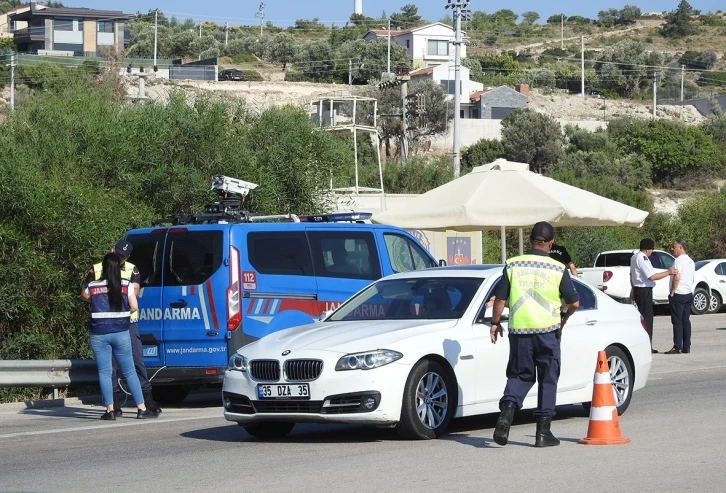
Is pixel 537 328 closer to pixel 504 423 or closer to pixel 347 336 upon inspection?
pixel 504 423

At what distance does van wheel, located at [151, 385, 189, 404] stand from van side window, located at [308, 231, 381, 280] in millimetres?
2473

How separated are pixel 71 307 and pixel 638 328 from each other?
8005mm

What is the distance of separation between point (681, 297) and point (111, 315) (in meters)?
11.4

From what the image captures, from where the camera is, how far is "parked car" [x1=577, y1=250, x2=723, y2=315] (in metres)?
29.4

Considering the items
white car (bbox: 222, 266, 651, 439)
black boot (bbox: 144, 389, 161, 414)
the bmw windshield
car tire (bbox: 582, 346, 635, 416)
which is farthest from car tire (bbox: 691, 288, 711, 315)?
the bmw windshield

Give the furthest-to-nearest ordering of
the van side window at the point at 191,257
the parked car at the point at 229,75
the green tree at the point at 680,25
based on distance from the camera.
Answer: the green tree at the point at 680,25 → the parked car at the point at 229,75 → the van side window at the point at 191,257

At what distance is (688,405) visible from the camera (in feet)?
40.2

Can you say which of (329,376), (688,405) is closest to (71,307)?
(329,376)

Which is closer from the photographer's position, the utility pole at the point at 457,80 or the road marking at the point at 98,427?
the road marking at the point at 98,427

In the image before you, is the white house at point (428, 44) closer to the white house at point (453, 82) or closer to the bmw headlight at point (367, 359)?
the white house at point (453, 82)

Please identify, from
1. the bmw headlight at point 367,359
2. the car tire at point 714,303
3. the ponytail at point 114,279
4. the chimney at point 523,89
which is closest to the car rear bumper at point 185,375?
the ponytail at point 114,279

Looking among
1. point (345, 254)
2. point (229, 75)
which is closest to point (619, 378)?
point (345, 254)

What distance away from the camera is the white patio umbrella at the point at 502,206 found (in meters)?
16.7

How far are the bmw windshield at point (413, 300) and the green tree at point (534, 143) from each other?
62.4 m
